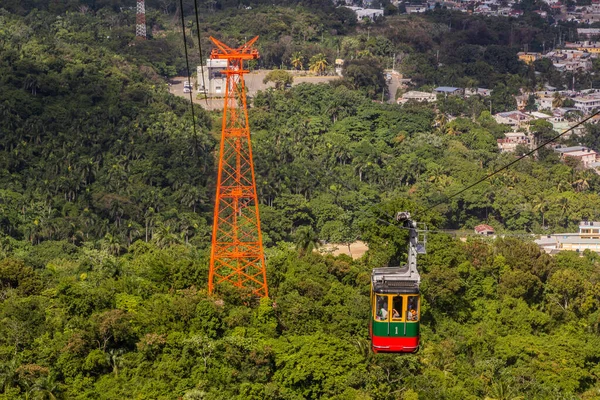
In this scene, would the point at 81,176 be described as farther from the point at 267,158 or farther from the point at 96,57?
the point at 96,57

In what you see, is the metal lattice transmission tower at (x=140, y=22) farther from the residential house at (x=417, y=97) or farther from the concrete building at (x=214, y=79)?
the residential house at (x=417, y=97)

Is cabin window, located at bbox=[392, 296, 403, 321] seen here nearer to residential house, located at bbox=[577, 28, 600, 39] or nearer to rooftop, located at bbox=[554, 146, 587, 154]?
rooftop, located at bbox=[554, 146, 587, 154]

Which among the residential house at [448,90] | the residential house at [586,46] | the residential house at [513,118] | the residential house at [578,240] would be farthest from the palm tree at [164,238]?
the residential house at [586,46]

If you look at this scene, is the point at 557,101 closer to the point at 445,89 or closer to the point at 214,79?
the point at 445,89

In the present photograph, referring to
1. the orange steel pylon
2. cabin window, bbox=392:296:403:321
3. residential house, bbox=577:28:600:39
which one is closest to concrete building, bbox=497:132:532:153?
the orange steel pylon

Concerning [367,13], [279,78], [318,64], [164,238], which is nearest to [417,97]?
[318,64]

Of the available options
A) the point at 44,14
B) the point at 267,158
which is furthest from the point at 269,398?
the point at 44,14
